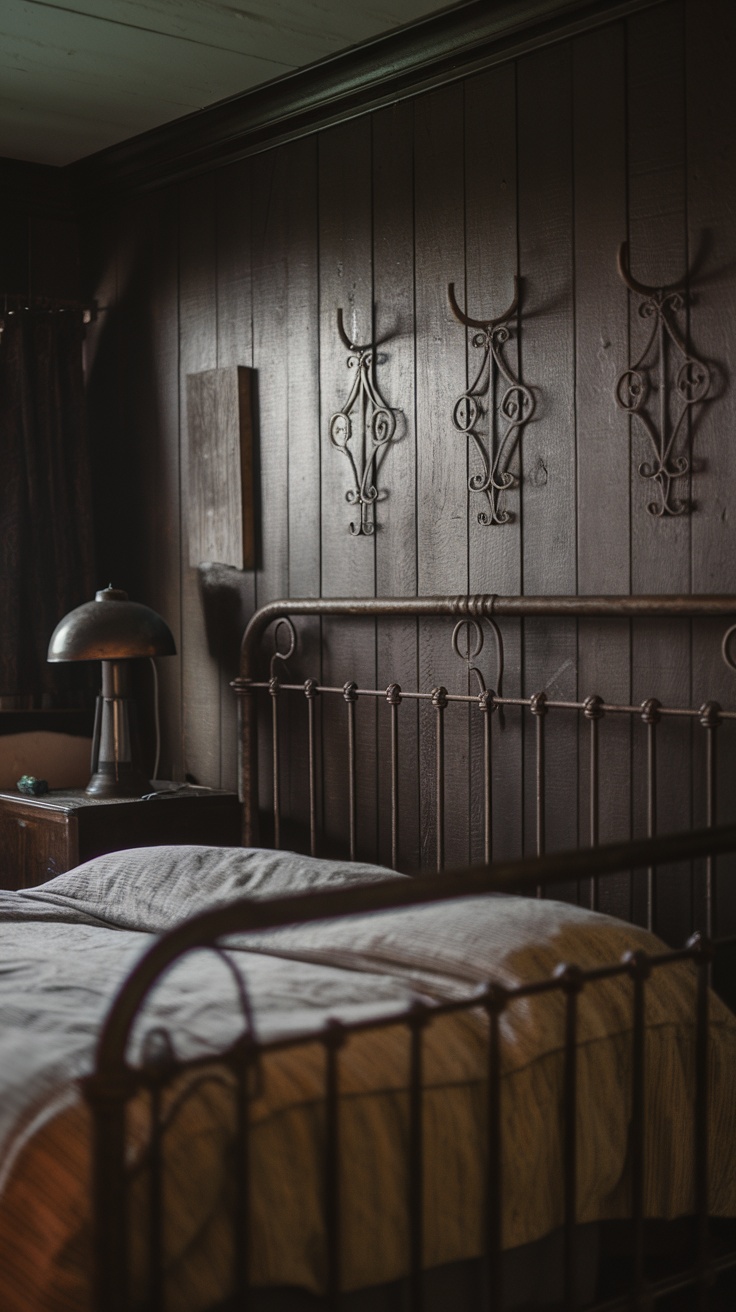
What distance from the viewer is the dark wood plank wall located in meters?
2.60

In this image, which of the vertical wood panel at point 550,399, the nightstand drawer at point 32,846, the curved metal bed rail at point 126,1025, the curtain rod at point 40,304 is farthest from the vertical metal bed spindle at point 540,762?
the curtain rod at point 40,304

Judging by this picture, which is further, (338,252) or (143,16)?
(338,252)

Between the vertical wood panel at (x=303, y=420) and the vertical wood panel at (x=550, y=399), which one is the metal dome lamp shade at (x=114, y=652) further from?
the vertical wood panel at (x=550, y=399)

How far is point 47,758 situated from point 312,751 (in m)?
1.10

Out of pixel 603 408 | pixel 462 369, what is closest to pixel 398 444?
pixel 462 369

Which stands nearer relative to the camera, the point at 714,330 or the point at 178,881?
the point at 714,330

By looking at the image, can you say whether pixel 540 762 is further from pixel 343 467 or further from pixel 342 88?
pixel 342 88

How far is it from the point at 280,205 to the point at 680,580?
63.3 inches

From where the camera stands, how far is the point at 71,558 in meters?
4.07

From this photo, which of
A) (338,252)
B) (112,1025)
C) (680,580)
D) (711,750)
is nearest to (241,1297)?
(112,1025)

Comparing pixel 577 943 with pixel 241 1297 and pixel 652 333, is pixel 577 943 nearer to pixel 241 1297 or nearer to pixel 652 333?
pixel 241 1297

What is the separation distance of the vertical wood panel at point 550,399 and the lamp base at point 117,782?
1.12 meters

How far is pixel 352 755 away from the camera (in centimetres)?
321

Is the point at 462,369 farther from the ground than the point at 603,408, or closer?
farther from the ground
